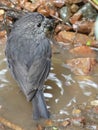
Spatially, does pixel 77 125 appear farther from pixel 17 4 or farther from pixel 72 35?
pixel 17 4

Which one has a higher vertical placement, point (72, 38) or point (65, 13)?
point (65, 13)

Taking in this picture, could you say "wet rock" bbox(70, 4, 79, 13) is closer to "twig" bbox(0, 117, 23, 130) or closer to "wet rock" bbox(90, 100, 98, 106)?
"wet rock" bbox(90, 100, 98, 106)

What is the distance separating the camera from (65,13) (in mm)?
5961

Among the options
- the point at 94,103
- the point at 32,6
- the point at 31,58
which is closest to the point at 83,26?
the point at 32,6

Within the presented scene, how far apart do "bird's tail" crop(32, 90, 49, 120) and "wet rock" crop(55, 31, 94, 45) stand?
1541 mm

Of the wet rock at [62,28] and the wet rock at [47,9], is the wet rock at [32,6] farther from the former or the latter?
the wet rock at [62,28]

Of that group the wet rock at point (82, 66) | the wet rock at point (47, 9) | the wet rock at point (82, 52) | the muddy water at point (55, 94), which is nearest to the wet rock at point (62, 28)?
the wet rock at point (47, 9)

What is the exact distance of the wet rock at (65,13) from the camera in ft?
19.5

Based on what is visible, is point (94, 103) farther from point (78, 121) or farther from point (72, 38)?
point (72, 38)

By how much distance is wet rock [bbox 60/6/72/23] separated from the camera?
595 cm

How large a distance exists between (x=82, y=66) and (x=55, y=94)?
1.89 feet

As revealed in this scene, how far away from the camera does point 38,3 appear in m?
6.05

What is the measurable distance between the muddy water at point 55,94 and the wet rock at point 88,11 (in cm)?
98

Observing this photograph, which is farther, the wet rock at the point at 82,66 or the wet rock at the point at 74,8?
the wet rock at the point at 74,8
